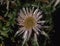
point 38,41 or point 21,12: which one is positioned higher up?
point 21,12

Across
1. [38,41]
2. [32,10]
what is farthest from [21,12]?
[38,41]

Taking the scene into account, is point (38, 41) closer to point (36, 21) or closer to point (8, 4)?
point (36, 21)

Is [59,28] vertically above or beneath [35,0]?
beneath

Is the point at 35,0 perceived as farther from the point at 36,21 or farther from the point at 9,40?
the point at 9,40

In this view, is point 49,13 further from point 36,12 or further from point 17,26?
point 17,26
